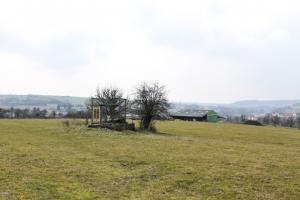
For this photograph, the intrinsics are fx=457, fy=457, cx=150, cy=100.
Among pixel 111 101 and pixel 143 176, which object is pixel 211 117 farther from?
pixel 143 176

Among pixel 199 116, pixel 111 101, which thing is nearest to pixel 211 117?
pixel 199 116

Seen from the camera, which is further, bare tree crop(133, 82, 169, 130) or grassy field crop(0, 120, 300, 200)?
bare tree crop(133, 82, 169, 130)

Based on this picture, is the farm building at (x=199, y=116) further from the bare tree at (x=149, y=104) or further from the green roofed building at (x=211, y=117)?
the bare tree at (x=149, y=104)

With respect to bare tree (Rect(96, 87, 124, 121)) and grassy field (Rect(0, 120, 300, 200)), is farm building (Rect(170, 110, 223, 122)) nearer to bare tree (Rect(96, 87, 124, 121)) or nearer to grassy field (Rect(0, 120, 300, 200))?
bare tree (Rect(96, 87, 124, 121))

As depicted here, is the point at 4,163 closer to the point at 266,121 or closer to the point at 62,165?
the point at 62,165

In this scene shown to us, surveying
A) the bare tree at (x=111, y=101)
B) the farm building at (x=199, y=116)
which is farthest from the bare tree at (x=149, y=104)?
the farm building at (x=199, y=116)

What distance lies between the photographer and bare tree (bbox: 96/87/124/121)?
54.1m

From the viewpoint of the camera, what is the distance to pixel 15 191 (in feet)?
44.3

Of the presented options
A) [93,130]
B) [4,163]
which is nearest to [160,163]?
[4,163]

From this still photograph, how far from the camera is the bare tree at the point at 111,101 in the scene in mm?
54141

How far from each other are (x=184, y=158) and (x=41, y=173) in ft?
25.9

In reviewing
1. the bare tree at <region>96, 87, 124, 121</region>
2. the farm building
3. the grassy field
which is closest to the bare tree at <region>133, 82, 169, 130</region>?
the bare tree at <region>96, 87, 124, 121</region>

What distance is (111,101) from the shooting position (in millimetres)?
58719

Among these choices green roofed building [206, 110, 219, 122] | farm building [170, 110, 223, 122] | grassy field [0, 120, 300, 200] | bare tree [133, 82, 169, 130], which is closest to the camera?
grassy field [0, 120, 300, 200]
